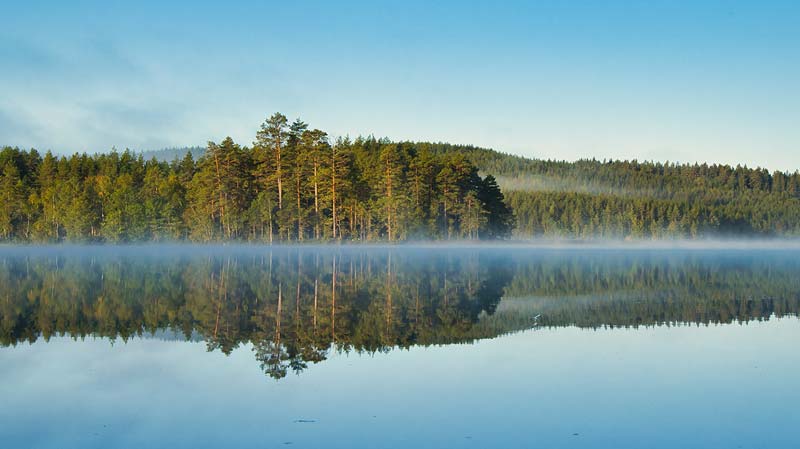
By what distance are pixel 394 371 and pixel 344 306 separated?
7.99 m

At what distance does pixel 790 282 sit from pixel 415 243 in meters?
48.0

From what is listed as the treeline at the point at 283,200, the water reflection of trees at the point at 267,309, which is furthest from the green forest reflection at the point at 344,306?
the treeline at the point at 283,200

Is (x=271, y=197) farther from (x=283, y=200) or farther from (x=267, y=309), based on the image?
(x=267, y=309)

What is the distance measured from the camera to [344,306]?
18.9m

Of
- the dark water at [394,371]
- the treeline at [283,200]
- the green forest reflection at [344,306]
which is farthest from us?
the treeline at [283,200]

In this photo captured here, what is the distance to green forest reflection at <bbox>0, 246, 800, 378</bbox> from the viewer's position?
14188 millimetres

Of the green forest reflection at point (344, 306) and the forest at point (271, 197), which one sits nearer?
the green forest reflection at point (344, 306)

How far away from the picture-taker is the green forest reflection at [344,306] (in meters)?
14.2

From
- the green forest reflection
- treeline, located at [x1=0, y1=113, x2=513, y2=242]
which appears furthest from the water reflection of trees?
treeline, located at [x1=0, y1=113, x2=513, y2=242]

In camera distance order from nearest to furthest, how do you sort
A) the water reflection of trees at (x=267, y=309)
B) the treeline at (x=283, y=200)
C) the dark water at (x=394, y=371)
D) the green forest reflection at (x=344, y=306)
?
the dark water at (x=394, y=371)
the water reflection of trees at (x=267, y=309)
the green forest reflection at (x=344, y=306)
the treeline at (x=283, y=200)

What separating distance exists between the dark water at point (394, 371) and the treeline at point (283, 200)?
5452 centimetres

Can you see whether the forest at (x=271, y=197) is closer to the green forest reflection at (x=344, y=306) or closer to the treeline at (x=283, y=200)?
the treeline at (x=283, y=200)

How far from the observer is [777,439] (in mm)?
7895

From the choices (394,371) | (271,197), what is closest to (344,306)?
(394,371)
